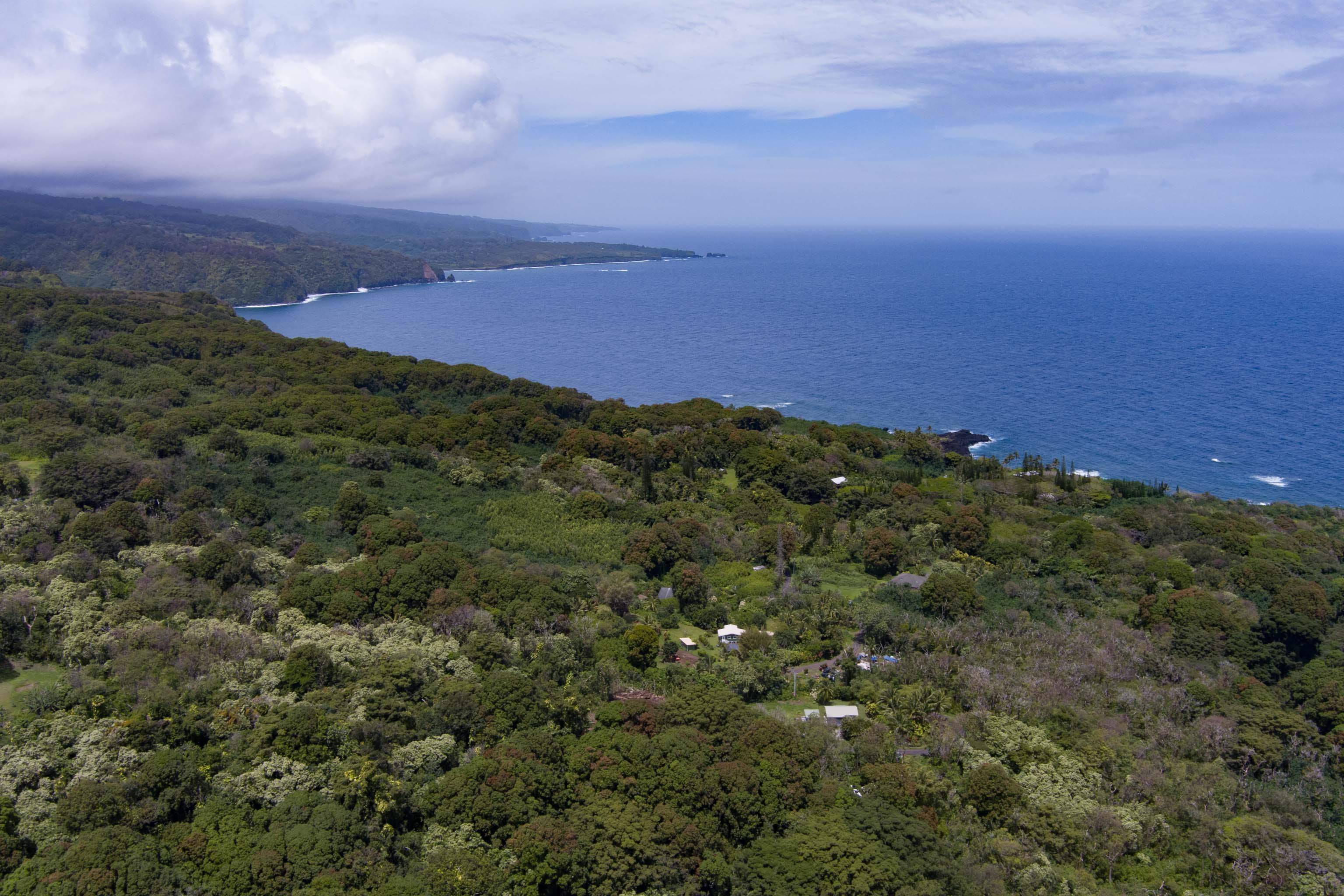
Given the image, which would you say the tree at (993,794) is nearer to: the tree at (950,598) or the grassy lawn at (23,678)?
the tree at (950,598)

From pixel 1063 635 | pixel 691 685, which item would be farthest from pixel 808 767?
pixel 1063 635

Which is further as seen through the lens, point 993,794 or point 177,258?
point 177,258

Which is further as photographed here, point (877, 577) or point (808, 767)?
point (877, 577)

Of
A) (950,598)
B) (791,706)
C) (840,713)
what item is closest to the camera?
(840,713)

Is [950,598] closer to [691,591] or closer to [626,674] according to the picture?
[691,591]

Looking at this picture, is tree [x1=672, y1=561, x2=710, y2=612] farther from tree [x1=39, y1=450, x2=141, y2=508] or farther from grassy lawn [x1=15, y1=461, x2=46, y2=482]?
grassy lawn [x1=15, y1=461, x2=46, y2=482]

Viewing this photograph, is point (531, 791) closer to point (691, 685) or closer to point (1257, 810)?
point (691, 685)

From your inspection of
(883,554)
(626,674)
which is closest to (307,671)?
(626,674)
